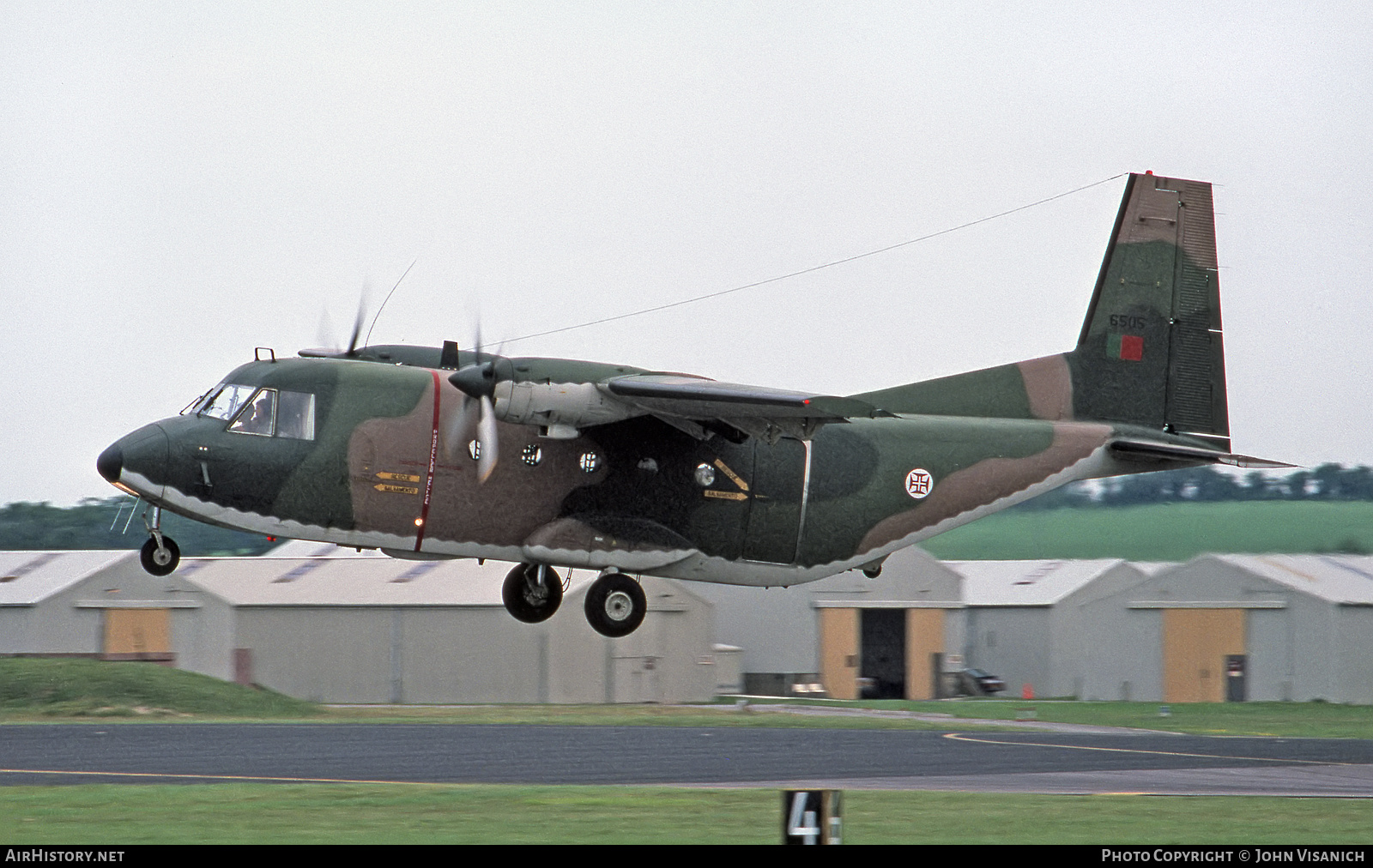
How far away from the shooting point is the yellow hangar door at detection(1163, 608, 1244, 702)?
51312 millimetres

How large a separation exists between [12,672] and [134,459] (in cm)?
2357

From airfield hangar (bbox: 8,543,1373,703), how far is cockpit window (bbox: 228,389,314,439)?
985 inches

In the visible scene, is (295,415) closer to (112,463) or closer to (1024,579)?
(112,463)

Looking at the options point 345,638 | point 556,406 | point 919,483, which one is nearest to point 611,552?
point 556,406

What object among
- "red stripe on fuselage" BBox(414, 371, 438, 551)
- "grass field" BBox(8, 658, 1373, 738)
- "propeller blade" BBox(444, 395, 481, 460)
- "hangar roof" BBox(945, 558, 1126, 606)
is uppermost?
"propeller blade" BBox(444, 395, 481, 460)

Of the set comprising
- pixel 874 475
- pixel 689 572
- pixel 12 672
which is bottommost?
pixel 12 672

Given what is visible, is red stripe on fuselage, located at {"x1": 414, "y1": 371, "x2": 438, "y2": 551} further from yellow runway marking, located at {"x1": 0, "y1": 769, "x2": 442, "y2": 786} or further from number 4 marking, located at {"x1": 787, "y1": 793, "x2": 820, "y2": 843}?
number 4 marking, located at {"x1": 787, "y1": 793, "x2": 820, "y2": 843}

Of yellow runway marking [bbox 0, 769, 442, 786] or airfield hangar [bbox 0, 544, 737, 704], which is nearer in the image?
yellow runway marking [bbox 0, 769, 442, 786]

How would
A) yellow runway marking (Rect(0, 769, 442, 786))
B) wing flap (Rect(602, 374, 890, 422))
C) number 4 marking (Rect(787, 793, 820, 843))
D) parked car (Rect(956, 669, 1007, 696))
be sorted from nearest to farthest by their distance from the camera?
number 4 marking (Rect(787, 793, 820, 843))
wing flap (Rect(602, 374, 890, 422))
yellow runway marking (Rect(0, 769, 442, 786))
parked car (Rect(956, 669, 1007, 696))

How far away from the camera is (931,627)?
56.0 metres

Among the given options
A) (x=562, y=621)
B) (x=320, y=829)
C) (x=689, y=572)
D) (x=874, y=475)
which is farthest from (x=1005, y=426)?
(x=562, y=621)

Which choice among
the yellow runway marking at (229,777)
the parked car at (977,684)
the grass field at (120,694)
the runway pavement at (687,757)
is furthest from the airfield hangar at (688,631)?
the yellow runway marking at (229,777)

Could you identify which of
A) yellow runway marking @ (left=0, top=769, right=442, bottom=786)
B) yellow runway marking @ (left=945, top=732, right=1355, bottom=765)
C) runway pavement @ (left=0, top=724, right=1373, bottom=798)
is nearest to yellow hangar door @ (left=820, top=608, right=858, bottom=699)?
runway pavement @ (left=0, top=724, right=1373, bottom=798)
